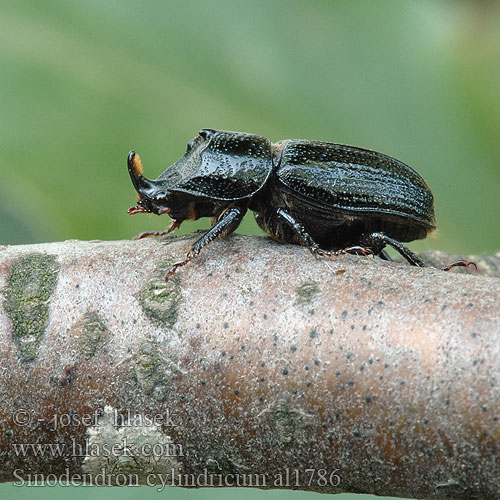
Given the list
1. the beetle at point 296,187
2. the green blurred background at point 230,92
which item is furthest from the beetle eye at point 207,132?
the green blurred background at point 230,92

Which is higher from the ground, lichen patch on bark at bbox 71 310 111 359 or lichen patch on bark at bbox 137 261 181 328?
lichen patch on bark at bbox 137 261 181 328

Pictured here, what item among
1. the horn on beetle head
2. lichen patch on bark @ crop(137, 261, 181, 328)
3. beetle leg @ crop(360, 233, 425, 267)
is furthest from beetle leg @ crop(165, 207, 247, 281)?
beetle leg @ crop(360, 233, 425, 267)

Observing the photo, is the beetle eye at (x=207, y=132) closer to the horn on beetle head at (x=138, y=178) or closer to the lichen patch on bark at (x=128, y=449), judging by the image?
the horn on beetle head at (x=138, y=178)

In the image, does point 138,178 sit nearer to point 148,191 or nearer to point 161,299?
point 148,191

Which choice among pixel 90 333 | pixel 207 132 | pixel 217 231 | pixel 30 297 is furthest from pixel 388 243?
pixel 30 297

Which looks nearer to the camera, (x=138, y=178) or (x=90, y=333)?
(x=90, y=333)

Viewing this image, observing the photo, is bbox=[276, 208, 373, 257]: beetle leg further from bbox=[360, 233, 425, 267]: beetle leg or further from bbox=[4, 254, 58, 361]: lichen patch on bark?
bbox=[4, 254, 58, 361]: lichen patch on bark
